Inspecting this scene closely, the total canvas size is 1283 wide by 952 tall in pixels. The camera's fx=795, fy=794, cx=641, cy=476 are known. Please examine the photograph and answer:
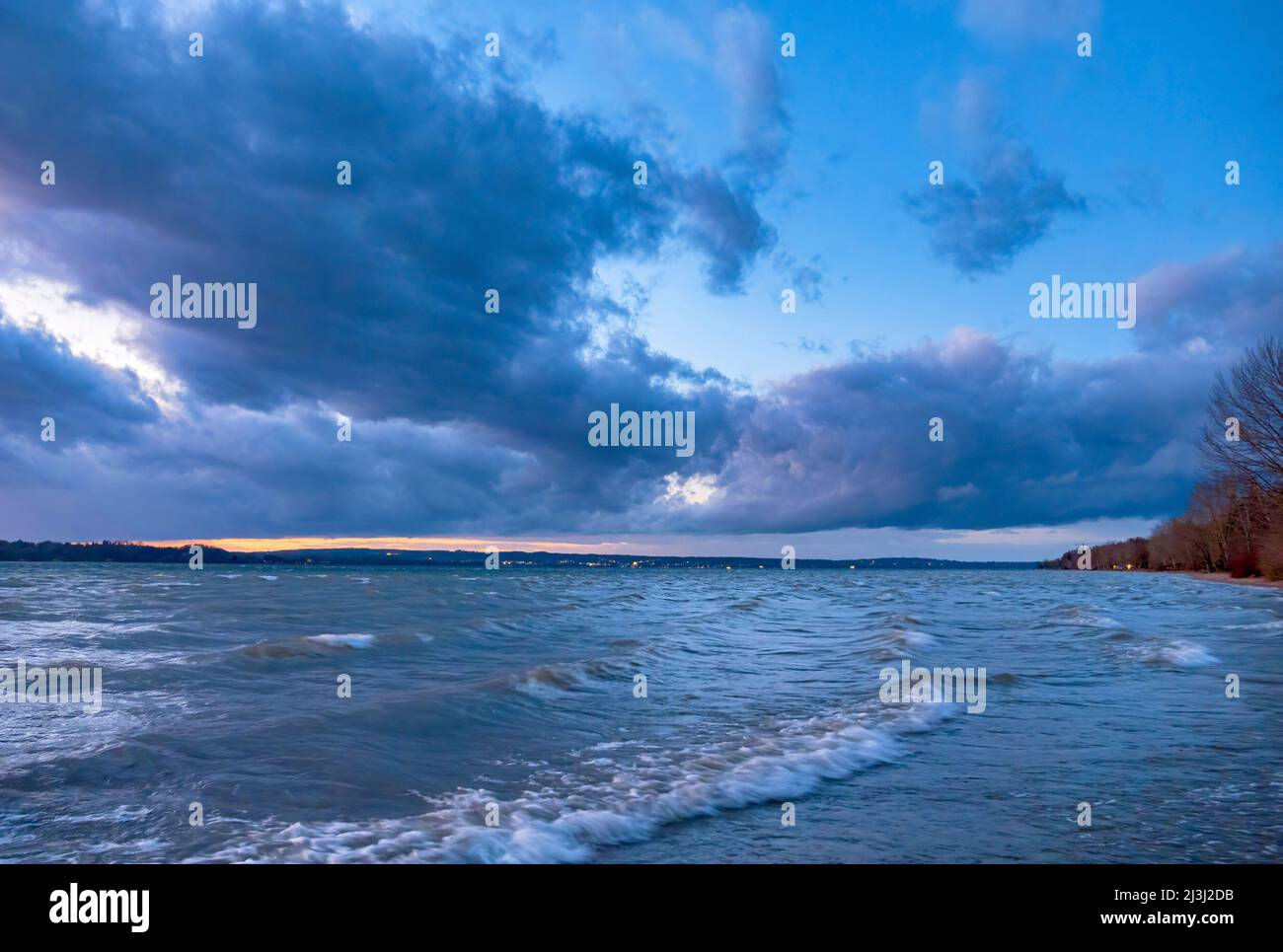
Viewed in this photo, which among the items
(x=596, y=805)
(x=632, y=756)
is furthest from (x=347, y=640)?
(x=596, y=805)

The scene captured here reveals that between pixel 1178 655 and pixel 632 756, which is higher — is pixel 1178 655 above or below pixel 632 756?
below

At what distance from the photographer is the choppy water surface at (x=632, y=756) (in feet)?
23.1

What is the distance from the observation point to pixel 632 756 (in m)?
10.4

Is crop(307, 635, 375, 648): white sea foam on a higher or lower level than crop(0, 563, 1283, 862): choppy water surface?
lower

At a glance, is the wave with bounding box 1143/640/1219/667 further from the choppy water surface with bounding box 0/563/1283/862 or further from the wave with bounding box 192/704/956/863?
the wave with bounding box 192/704/956/863

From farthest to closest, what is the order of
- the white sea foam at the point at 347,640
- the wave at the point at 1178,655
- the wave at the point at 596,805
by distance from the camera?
the white sea foam at the point at 347,640, the wave at the point at 1178,655, the wave at the point at 596,805

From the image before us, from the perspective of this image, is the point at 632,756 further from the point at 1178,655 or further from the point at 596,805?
the point at 1178,655

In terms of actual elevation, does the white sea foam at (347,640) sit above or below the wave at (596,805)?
below

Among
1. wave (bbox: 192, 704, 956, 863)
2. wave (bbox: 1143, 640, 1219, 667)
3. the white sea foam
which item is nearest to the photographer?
wave (bbox: 192, 704, 956, 863)

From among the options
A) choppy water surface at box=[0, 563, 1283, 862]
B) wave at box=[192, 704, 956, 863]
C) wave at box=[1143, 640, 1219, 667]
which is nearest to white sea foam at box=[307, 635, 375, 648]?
choppy water surface at box=[0, 563, 1283, 862]

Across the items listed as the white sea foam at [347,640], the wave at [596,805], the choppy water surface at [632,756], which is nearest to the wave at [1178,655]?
the choppy water surface at [632,756]

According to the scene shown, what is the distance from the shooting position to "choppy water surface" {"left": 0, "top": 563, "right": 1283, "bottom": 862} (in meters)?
7.05

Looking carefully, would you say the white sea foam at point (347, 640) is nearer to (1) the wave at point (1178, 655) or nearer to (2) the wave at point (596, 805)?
(2) the wave at point (596, 805)
